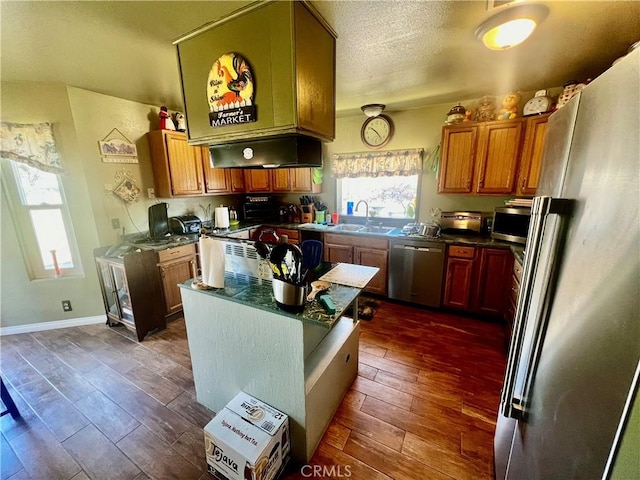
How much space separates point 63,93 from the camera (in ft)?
8.15

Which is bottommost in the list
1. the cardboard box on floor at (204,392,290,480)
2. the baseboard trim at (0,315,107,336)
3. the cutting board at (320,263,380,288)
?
the baseboard trim at (0,315,107,336)

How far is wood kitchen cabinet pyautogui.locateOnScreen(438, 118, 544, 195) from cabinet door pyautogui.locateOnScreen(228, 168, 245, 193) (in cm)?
298

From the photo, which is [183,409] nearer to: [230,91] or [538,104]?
[230,91]

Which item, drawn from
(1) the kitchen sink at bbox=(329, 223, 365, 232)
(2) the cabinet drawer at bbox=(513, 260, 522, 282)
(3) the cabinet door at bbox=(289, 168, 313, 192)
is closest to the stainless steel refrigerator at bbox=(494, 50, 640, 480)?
(2) the cabinet drawer at bbox=(513, 260, 522, 282)

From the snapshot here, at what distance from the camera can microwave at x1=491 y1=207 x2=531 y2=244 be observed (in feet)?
8.32

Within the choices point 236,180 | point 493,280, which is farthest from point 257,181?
point 493,280

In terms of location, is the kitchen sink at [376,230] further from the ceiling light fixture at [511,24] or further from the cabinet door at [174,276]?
the cabinet door at [174,276]

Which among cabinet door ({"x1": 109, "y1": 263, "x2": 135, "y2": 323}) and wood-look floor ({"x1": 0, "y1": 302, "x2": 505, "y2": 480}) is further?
cabinet door ({"x1": 109, "y1": 263, "x2": 135, "y2": 323})

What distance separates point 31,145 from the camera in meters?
2.45

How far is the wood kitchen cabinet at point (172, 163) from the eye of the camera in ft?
10.2

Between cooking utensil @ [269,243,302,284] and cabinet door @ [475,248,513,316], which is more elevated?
cooking utensil @ [269,243,302,284]

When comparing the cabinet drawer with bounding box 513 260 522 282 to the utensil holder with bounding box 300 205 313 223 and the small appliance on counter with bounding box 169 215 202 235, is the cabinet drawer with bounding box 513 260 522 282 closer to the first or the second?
the utensil holder with bounding box 300 205 313 223

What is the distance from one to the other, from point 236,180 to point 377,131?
230 centimetres

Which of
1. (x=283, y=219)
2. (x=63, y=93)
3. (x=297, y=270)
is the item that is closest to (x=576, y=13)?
(x=297, y=270)
